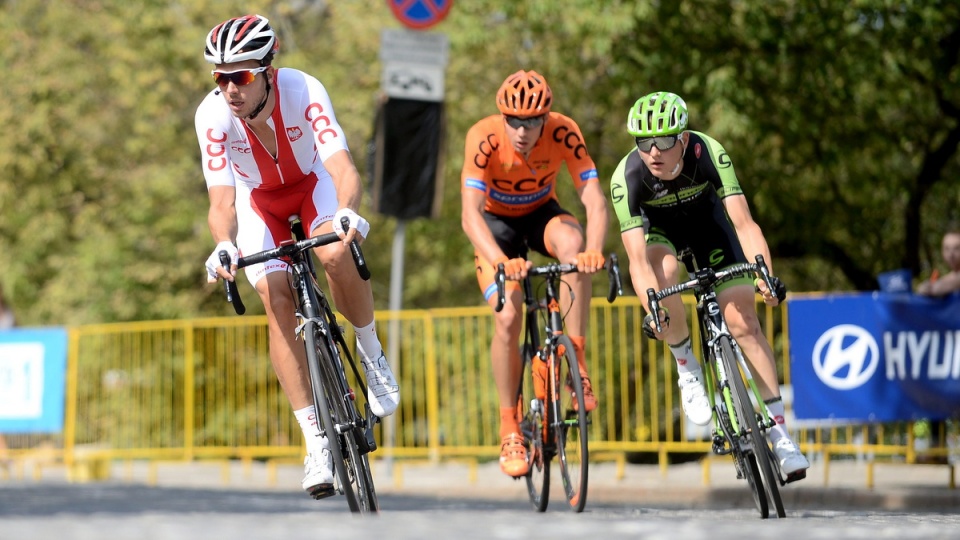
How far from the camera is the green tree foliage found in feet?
56.2

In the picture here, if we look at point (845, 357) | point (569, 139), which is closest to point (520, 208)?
point (569, 139)

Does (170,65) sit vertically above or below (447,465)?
above

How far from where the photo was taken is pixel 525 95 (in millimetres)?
8797

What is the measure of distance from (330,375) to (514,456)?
205cm

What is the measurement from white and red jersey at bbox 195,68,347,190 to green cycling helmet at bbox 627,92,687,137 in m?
1.53

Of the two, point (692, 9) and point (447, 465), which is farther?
point (692, 9)

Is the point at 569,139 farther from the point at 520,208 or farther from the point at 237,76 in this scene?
the point at 237,76

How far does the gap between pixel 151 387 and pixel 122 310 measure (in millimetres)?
12560

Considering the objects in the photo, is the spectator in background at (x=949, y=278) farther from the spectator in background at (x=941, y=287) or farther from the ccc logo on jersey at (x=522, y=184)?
the ccc logo on jersey at (x=522, y=184)

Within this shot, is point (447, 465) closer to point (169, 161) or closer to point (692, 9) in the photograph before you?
point (692, 9)

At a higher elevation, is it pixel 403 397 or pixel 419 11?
pixel 419 11

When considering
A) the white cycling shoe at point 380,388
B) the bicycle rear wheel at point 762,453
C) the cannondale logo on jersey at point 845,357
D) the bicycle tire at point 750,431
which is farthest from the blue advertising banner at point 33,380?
the bicycle rear wheel at point 762,453

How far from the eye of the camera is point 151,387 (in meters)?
16.8

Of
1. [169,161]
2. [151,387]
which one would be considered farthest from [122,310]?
[151,387]
